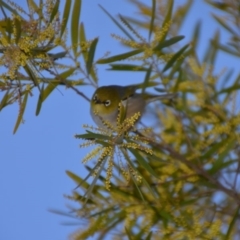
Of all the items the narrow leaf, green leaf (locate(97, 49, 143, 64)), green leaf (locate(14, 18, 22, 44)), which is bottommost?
green leaf (locate(14, 18, 22, 44))

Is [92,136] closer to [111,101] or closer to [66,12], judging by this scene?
[66,12]

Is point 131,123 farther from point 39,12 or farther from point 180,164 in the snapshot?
point 180,164

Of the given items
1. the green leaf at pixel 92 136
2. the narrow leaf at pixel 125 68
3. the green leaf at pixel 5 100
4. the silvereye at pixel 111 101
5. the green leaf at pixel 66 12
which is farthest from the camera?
the silvereye at pixel 111 101

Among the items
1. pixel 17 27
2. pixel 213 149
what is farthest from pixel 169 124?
pixel 17 27

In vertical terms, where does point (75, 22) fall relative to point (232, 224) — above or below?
above

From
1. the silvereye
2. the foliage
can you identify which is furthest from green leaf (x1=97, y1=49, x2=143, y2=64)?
the silvereye

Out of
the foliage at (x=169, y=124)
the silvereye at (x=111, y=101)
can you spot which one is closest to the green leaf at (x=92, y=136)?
the foliage at (x=169, y=124)

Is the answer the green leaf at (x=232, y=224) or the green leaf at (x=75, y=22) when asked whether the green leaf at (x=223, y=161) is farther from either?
the green leaf at (x=75, y=22)

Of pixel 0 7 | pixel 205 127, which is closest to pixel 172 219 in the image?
pixel 205 127

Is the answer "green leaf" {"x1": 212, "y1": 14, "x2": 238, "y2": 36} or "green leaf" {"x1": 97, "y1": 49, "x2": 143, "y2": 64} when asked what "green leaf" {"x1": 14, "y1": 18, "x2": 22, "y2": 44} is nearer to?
"green leaf" {"x1": 97, "y1": 49, "x2": 143, "y2": 64}

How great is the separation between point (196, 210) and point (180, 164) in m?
0.17

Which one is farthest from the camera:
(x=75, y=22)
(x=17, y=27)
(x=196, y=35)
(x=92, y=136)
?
(x=196, y=35)

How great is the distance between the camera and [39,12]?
1.45m

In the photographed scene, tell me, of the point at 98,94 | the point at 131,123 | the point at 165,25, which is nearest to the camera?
the point at 131,123
